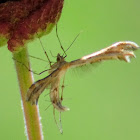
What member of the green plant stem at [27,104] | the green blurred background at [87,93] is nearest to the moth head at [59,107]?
the green plant stem at [27,104]

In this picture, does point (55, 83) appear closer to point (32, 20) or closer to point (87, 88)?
point (32, 20)

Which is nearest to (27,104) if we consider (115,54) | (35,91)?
(35,91)

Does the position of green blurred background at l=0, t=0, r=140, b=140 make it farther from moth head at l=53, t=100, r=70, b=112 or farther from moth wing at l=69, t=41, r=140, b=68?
moth wing at l=69, t=41, r=140, b=68

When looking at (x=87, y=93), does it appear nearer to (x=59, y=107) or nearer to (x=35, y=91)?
(x=59, y=107)

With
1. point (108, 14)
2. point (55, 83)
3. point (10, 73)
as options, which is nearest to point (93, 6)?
point (108, 14)

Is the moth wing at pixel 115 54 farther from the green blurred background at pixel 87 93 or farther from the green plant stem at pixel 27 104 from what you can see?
the green blurred background at pixel 87 93

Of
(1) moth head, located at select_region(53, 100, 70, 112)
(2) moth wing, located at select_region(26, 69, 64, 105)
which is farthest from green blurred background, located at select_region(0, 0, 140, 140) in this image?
(2) moth wing, located at select_region(26, 69, 64, 105)

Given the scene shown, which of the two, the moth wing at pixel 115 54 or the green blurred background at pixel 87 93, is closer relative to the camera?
the moth wing at pixel 115 54
